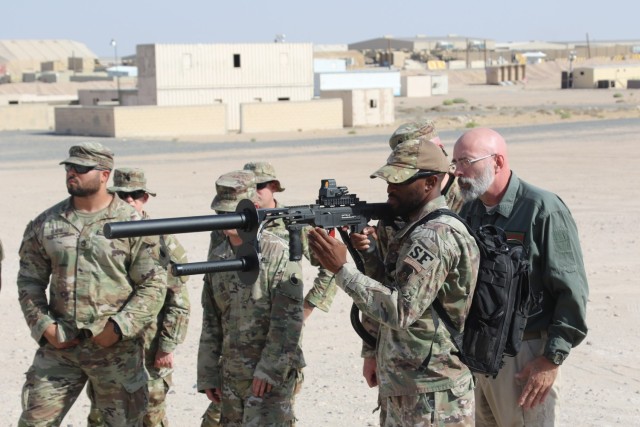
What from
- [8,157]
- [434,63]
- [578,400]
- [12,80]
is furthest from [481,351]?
[434,63]

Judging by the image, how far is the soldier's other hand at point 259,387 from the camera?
225 inches

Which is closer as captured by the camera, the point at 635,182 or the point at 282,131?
the point at 635,182

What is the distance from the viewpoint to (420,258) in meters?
4.26

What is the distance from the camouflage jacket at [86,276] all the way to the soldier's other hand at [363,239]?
1.85 meters

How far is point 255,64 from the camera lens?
52188 mm

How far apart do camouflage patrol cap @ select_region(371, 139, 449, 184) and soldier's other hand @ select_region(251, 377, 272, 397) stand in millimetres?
1751

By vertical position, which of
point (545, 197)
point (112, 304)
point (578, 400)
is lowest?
point (578, 400)

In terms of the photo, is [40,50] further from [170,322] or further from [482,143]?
[482,143]

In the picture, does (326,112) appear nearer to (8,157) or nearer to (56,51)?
(8,157)

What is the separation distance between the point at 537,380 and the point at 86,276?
2.50 metres

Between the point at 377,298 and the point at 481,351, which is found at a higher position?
the point at 377,298

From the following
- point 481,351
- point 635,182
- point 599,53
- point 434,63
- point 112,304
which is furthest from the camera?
point 599,53

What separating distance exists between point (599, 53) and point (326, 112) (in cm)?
13472

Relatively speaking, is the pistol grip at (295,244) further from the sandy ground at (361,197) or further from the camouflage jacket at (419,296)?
the sandy ground at (361,197)
